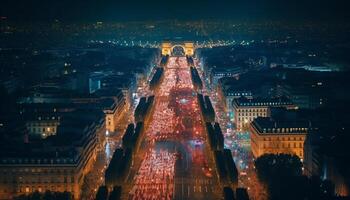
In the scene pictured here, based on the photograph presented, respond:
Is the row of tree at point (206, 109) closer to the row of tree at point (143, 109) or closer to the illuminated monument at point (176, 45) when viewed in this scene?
the row of tree at point (143, 109)

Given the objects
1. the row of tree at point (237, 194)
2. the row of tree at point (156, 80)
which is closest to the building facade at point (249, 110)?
the row of tree at point (237, 194)

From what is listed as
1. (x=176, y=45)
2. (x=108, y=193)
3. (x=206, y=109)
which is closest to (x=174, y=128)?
(x=206, y=109)

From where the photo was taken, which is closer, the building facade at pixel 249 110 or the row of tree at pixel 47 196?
the row of tree at pixel 47 196

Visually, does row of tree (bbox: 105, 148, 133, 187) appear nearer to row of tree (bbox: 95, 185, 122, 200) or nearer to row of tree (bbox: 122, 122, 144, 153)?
row of tree (bbox: 122, 122, 144, 153)

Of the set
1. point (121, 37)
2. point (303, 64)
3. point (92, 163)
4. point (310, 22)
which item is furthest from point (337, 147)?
point (121, 37)

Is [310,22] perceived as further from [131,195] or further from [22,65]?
[131,195]
